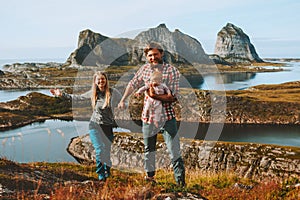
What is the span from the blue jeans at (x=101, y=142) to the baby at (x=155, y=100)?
170 centimetres

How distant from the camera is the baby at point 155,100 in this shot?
696cm

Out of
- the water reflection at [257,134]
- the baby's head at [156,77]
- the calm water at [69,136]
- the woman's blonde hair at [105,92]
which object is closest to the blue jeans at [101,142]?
the woman's blonde hair at [105,92]

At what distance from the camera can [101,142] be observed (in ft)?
28.3

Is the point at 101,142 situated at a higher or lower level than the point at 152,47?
lower

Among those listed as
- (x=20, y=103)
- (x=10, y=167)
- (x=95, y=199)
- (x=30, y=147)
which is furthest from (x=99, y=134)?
(x=20, y=103)

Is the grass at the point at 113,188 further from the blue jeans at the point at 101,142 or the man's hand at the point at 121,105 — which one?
the man's hand at the point at 121,105

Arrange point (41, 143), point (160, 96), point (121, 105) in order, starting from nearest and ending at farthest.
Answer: point (160, 96), point (121, 105), point (41, 143)

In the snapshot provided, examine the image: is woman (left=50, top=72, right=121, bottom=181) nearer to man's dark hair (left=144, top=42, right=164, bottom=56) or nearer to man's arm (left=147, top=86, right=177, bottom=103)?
man's dark hair (left=144, top=42, right=164, bottom=56)

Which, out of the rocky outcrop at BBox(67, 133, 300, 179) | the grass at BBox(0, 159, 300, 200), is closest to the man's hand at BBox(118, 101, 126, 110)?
the grass at BBox(0, 159, 300, 200)

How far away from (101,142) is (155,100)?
2.34 metres

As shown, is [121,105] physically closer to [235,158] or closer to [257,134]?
[235,158]

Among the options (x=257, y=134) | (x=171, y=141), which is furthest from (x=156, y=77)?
(x=257, y=134)

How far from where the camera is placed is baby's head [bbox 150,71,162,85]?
6.93 m

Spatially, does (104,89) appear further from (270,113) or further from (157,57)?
(270,113)
